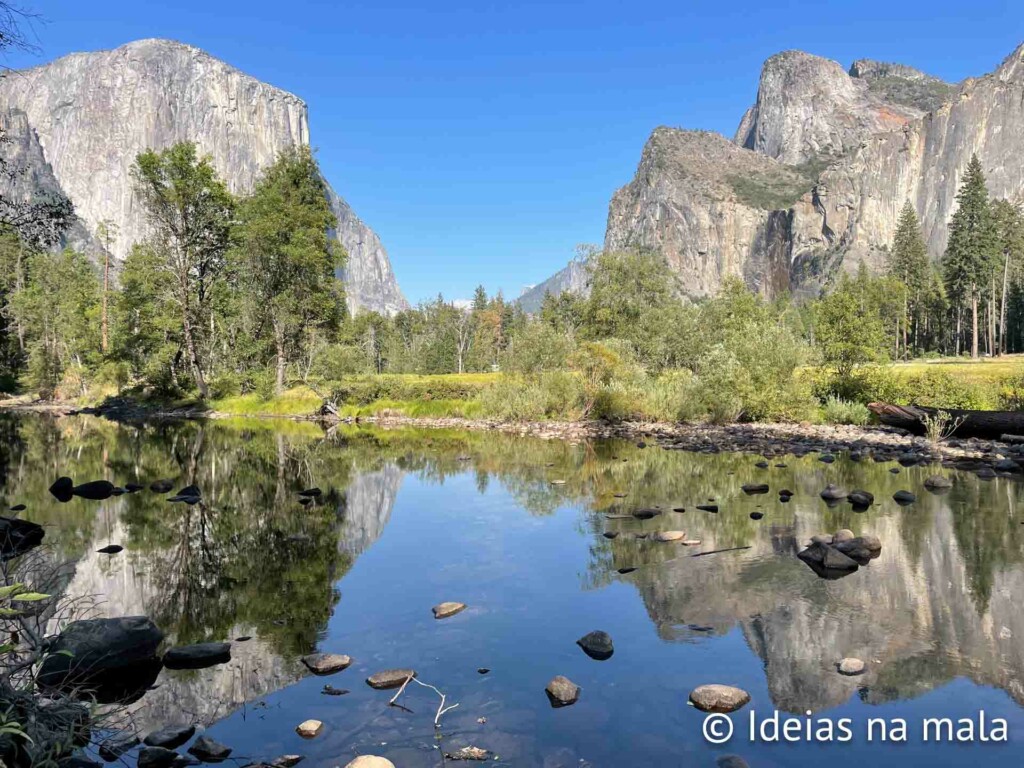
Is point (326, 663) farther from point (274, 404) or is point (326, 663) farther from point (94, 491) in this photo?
point (274, 404)

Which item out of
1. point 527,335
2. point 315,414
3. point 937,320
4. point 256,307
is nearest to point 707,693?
point 527,335

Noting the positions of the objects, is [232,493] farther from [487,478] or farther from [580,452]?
[580,452]

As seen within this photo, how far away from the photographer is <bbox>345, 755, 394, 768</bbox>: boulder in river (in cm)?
516

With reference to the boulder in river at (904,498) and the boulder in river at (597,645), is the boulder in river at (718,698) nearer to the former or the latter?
the boulder in river at (597,645)

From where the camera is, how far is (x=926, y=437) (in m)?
25.0

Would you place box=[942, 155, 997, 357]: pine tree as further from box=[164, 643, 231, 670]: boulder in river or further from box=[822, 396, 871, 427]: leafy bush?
box=[164, 643, 231, 670]: boulder in river

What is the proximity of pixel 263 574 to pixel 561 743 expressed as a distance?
678 cm

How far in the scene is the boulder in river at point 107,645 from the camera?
6856 millimetres

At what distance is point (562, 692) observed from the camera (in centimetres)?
659

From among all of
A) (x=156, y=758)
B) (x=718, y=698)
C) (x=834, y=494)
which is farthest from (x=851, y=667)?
(x=834, y=494)

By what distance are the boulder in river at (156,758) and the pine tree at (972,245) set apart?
86.8 metres

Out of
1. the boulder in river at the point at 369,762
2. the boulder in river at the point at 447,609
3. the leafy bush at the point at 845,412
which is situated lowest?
the boulder in river at the point at 447,609

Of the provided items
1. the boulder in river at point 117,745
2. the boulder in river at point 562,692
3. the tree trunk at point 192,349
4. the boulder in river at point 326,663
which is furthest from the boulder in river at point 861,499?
the tree trunk at point 192,349

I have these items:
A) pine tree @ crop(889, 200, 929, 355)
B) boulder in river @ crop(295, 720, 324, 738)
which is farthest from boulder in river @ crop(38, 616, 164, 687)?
pine tree @ crop(889, 200, 929, 355)
